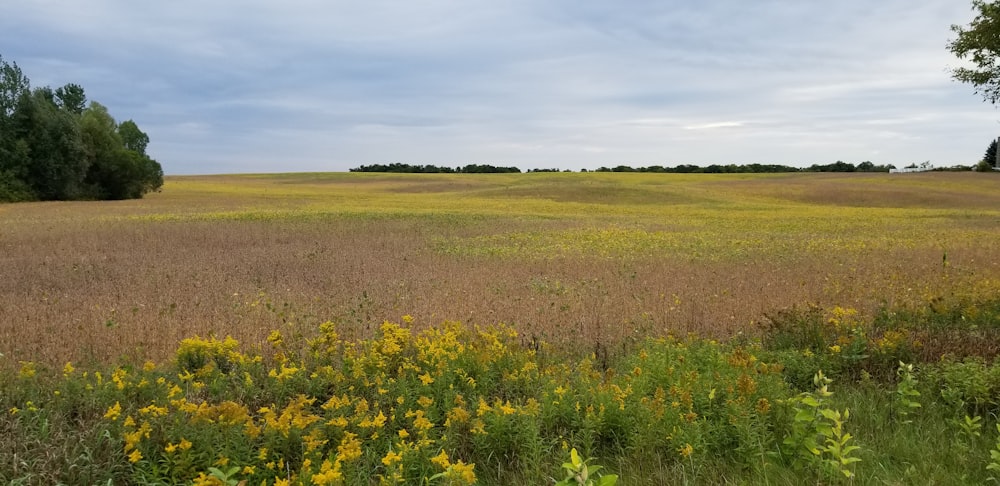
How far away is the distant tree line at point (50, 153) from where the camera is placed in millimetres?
45781

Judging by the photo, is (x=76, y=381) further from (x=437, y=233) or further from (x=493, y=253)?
(x=437, y=233)

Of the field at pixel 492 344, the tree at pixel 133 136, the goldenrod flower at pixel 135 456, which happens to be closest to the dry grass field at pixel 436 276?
the field at pixel 492 344

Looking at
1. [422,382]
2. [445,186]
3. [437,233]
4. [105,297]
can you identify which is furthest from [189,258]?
[445,186]

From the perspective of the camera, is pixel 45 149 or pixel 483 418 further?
pixel 45 149

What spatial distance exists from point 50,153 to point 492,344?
53.8 m

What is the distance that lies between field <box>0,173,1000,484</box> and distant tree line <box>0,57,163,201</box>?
124 ft

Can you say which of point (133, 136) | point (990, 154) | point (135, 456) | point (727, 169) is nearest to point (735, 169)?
point (727, 169)

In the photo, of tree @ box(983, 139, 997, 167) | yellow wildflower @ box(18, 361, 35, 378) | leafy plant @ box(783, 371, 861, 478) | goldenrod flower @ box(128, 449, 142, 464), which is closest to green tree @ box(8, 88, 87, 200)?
yellow wildflower @ box(18, 361, 35, 378)

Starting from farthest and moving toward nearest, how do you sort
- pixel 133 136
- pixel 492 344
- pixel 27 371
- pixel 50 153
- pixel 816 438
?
pixel 133 136
pixel 50 153
pixel 492 344
pixel 27 371
pixel 816 438

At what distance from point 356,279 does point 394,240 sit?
710 cm

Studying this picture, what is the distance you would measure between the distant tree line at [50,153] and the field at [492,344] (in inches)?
1485

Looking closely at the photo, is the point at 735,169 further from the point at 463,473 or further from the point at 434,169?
the point at 463,473

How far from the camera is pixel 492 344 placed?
19.5 feet

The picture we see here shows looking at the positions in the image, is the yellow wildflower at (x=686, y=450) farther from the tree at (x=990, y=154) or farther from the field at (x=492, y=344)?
the tree at (x=990, y=154)
